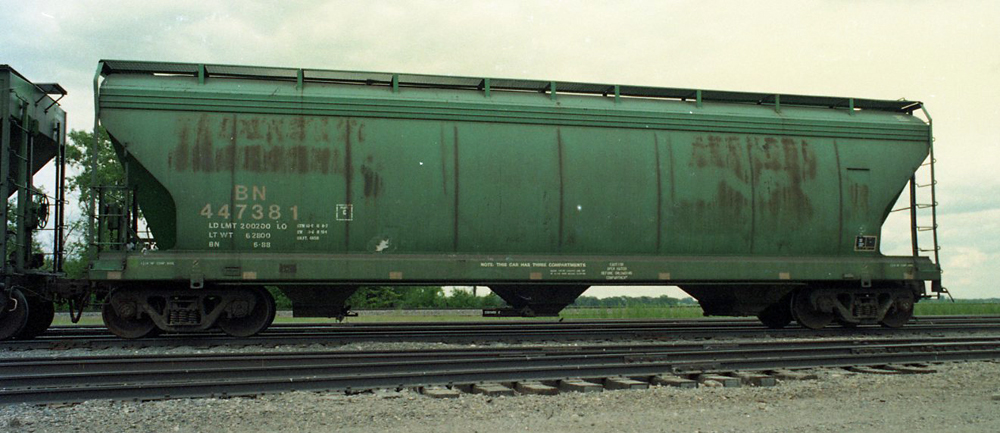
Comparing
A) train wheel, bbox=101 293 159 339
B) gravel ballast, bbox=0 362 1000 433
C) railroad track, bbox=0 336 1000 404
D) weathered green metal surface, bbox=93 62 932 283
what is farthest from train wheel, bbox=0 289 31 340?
gravel ballast, bbox=0 362 1000 433

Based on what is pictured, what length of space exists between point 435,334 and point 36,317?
6292mm

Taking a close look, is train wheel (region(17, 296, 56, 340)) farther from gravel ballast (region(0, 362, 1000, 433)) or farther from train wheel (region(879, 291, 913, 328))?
train wheel (region(879, 291, 913, 328))

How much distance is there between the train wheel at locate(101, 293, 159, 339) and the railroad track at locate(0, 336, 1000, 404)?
1.95 m

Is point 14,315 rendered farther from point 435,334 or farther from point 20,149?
point 435,334

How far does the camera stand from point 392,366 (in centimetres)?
790

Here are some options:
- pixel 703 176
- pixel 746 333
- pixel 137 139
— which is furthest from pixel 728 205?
pixel 137 139

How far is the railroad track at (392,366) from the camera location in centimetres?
705

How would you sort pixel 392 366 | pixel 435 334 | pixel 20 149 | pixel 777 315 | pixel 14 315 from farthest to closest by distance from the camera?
pixel 777 315
pixel 435 334
pixel 20 149
pixel 14 315
pixel 392 366

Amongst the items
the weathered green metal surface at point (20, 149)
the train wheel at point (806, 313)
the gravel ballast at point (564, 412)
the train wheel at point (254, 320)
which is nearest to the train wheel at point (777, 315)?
the train wheel at point (806, 313)

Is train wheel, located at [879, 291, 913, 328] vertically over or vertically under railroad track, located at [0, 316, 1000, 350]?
over

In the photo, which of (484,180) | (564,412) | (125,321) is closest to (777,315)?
(484,180)

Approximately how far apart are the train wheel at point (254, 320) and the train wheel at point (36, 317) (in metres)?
2.93

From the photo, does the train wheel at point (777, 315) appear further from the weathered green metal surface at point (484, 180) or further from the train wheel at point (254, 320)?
the train wheel at point (254, 320)

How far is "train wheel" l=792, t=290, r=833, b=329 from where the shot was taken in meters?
12.8
